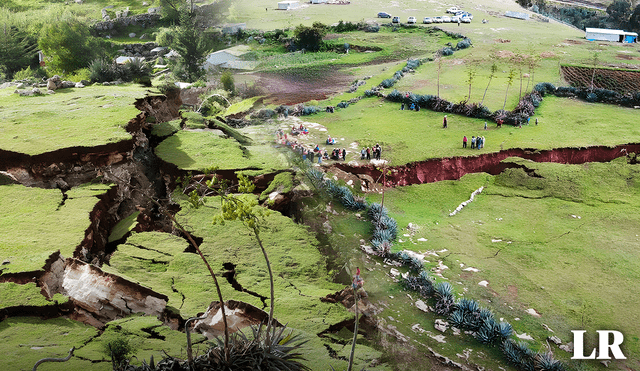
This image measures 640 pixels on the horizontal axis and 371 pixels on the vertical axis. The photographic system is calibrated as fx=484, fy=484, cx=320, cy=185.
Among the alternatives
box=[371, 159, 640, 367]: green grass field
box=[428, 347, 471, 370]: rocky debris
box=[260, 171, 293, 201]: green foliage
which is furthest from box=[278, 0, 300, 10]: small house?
box=[428, 347, 471, 370]: rocky debris

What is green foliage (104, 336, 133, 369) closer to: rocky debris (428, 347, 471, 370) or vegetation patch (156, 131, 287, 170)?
rocky debris (428, 347, 471, 370)

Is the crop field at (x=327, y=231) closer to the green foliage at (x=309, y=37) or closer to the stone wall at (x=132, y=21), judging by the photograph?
the green foliage at (x=309, y=37)

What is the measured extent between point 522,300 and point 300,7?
4786 centimetres

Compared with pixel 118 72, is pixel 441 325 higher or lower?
lower

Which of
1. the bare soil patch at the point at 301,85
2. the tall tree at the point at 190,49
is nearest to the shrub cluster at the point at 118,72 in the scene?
the bare soil patch at the point at 301,85

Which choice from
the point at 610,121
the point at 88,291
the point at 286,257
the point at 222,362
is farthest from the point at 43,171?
the point at 610,121

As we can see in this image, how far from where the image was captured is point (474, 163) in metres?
20.2

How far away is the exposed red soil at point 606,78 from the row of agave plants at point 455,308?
73.0ft

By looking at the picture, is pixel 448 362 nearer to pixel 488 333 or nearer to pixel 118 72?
pixel 488 333

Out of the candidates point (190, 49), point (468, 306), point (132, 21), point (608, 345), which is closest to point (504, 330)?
point (468, 306)

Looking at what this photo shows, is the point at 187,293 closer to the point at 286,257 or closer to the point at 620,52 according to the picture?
the point at 286,257

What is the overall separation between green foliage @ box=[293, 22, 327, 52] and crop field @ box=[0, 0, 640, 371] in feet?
60.5

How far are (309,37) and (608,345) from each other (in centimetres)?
3688

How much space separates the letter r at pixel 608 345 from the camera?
9.87 m
